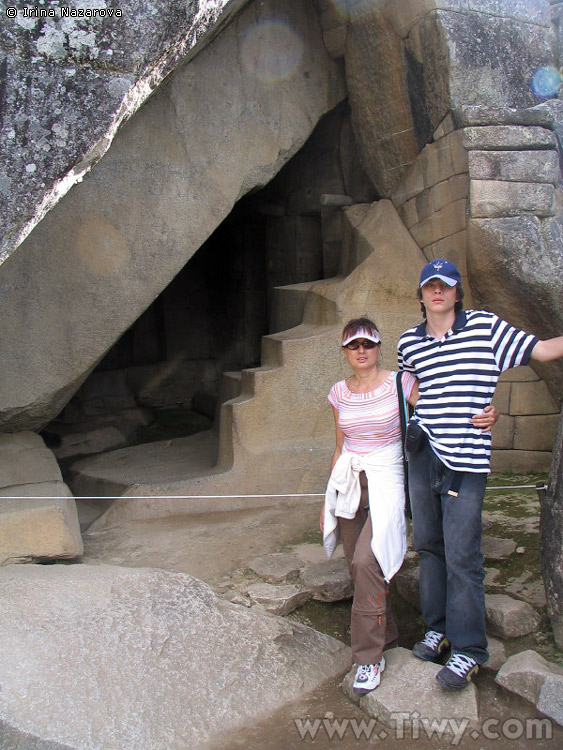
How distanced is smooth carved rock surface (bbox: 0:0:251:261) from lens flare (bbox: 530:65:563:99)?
280 centimetres

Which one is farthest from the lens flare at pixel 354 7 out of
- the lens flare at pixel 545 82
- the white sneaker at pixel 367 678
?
the white sneaker at pixel 367 678

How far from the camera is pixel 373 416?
2.69 metres

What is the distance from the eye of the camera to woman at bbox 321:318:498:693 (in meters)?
2.60

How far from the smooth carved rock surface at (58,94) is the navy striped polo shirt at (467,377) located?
1540mm

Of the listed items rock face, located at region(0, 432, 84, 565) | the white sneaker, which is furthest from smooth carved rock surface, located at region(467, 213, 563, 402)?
rock face, located at region(0, 432, 84, 565)

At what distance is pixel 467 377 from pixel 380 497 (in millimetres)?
529

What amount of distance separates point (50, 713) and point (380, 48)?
422 cm

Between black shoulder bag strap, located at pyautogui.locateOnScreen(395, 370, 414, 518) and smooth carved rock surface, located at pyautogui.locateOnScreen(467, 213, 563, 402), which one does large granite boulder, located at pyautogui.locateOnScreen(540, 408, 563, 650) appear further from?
smooth carved rock surface, located at pyautogui.locateOnScreen(467, 213, 563, 402)

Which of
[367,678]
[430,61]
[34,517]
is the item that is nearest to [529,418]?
[430,61]

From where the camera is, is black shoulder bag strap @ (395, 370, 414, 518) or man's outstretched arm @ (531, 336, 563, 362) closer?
man's outstretched arm @ (531, 336, 563, 362)

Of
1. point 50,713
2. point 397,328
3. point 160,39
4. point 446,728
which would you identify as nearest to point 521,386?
point 397,328

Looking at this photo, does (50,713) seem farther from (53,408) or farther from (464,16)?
(464,16)

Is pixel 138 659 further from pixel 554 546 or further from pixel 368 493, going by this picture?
pixel 554 546

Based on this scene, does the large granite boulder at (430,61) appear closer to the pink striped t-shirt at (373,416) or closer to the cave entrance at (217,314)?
the cave entrance at (217,314)
